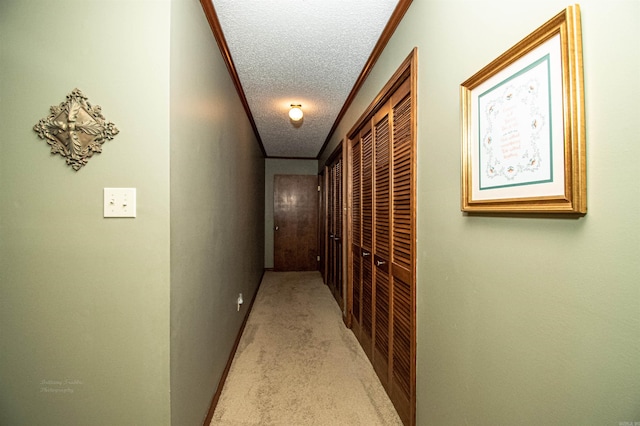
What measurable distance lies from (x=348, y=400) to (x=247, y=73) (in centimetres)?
259

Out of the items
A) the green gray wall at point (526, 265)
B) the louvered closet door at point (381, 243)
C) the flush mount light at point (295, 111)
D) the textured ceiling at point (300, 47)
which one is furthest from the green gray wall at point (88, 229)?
the flush mount light at point (295, 111)

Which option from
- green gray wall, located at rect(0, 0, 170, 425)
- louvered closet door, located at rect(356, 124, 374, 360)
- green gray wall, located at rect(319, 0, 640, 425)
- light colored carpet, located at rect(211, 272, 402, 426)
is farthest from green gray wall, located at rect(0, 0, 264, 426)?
louvered closet door, located at rect(356, 124, 374, 360)

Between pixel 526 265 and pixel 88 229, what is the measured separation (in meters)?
1.54

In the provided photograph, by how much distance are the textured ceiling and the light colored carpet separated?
2.38m

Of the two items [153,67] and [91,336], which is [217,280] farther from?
[153,67]

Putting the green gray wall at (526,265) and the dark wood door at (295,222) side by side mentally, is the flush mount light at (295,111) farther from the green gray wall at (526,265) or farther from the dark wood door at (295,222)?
the dark wood door at (295,222)

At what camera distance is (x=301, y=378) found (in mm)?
2135

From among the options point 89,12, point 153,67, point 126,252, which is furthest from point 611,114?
point 89,12

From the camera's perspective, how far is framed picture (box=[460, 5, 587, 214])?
2.17 feet

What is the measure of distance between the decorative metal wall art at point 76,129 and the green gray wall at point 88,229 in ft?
0.10

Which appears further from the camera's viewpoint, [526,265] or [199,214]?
[199,214]

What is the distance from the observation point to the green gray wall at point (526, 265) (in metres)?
0.59

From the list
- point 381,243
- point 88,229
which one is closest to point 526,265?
point 381,243

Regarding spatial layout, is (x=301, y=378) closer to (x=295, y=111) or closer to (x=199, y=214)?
(x=199, y=214)
